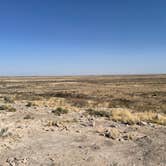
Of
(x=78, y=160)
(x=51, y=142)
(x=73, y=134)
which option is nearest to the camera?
(x=78, y=160)

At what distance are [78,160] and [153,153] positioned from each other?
247cm

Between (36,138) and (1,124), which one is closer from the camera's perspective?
(36,138)

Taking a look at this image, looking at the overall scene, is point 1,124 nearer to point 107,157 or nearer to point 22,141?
point 22,141

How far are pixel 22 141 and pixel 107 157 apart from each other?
3.58 metres

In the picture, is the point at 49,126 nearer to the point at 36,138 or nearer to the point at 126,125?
the point at 36,138

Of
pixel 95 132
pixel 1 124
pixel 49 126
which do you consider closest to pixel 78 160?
pixel 95 132

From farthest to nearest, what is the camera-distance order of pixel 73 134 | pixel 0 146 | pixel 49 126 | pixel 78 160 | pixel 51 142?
pixel 49 126
pixel 73 134
pixel 51 142
pixel 0 146
pixel 78 160

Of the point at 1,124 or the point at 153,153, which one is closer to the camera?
the point at 153,153

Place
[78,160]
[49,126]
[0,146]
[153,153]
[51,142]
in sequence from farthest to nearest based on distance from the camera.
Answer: [49,126], [51,142], [0,146], [153,153], [78,160]

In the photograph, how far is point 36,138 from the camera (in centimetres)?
1155

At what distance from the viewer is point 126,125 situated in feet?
→ 47.1

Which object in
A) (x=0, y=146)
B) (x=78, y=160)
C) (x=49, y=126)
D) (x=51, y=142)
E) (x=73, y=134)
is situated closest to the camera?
(x=78, y=160)

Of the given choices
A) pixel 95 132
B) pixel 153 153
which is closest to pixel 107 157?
pixel 153 153

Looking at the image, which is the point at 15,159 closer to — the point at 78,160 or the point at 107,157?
the point at 78,160
